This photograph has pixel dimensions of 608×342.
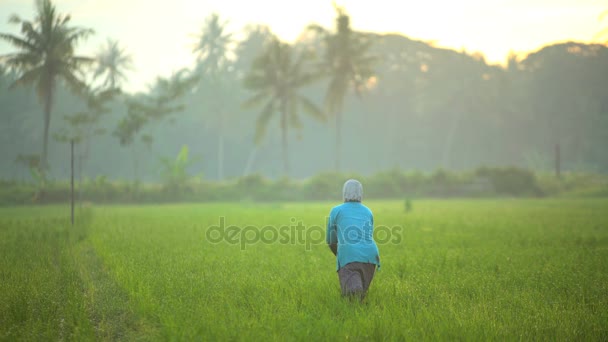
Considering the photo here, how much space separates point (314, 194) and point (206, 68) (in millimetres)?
24830

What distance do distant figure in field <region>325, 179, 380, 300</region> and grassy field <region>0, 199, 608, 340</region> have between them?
0.24 metres

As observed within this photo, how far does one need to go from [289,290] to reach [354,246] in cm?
125

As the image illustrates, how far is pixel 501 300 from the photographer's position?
6.24m

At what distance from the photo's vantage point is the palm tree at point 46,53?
2902 cm

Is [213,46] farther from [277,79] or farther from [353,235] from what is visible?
[353,235]

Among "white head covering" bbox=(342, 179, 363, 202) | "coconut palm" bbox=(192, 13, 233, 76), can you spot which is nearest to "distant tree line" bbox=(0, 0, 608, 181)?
"coconut palm" bbox=(192, 13, 233, 76)

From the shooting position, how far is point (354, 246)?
6.01m

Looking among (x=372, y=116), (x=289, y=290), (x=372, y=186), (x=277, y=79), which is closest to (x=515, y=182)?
(x=372, y=186)

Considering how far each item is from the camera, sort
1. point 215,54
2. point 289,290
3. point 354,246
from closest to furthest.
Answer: point 354,246
point 289,290
point 215,54

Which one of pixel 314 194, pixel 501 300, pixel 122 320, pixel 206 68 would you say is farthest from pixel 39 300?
pixel 206 68

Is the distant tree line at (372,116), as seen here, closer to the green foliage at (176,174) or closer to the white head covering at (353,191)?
the green foliage at (176,174)

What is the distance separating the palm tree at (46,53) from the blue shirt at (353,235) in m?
27.3

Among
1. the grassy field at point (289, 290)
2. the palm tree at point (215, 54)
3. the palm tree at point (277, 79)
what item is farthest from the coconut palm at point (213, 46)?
the grassy field at point (289, 290)

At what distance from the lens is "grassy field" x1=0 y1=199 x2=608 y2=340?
16.9 ft
